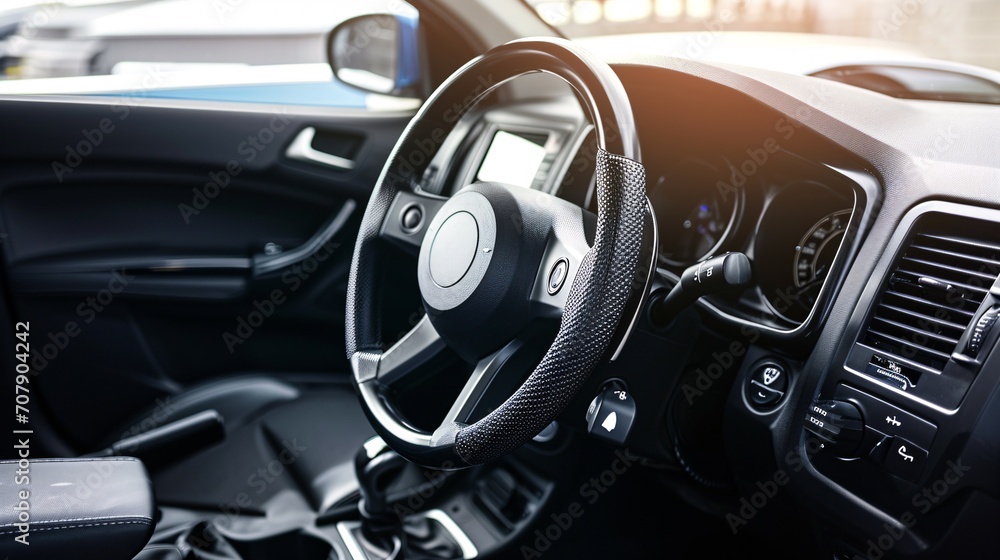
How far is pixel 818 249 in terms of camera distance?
123cm

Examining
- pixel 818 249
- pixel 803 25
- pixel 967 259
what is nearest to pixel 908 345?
pixel 967 259

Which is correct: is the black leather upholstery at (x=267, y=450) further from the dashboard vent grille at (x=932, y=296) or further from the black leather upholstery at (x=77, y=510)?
the dashboard vent grille at (x=932, y=296)

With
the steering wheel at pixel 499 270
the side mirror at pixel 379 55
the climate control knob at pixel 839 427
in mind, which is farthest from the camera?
the side mirror at pixel 379 55

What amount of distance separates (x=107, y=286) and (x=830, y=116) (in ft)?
5.21

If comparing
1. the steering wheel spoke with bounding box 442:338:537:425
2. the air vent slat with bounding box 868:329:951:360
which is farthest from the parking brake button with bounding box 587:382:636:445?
the air vent slat with bounding box 868:329:951:360

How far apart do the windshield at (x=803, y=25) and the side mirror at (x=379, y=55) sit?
1.09 ft

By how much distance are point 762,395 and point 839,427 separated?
7.2 inches

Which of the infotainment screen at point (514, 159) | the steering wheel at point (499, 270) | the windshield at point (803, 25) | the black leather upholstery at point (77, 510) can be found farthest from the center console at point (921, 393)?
the black leather upholstery at point (77, 510)

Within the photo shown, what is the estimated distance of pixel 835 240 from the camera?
1202mm

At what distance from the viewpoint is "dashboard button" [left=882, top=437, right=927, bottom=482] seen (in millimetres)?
978

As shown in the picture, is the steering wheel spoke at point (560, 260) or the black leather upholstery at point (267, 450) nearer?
the steering wheel spoke at point (560, 260)

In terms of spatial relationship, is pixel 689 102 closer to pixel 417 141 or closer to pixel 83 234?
pixel 417 141

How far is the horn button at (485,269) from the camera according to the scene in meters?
1.05

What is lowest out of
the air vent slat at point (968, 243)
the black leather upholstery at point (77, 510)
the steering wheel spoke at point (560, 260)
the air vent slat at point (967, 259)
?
the black leather upholstery at point (77, 510)
